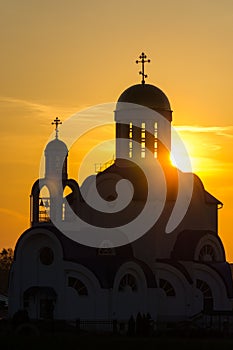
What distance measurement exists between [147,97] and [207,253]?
24.3ft

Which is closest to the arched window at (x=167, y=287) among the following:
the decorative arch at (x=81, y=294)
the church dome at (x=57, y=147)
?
the decorative arch at (x=81, y=294)

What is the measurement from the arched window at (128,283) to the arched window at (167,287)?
1.69m

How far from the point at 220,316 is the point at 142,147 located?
8822 millimetres

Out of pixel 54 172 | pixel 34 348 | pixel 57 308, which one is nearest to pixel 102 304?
pixel 57 308

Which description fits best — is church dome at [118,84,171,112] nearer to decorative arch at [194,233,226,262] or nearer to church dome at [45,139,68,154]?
church dome at [45,139,68,154]

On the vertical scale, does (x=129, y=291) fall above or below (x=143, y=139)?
below

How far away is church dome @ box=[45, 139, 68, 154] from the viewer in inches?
2394

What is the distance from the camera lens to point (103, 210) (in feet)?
201

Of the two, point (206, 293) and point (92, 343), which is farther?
point (206, 293)

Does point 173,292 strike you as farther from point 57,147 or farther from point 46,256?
point 57,147

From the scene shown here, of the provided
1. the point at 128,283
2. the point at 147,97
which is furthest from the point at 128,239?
the point at 147,97

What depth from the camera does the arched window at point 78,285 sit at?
58.2 metres

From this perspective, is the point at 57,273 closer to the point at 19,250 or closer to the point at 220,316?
the point at 19,250

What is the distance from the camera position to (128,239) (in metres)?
60.6
